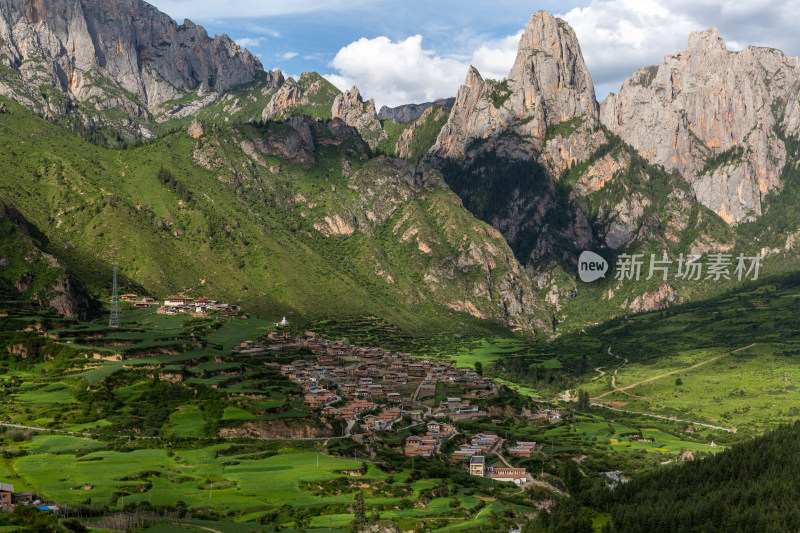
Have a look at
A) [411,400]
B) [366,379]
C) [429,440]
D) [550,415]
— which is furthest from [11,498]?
[550,415]

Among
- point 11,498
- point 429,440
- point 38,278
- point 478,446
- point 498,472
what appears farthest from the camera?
point 38,278

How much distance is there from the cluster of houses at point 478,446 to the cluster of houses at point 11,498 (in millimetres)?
65403

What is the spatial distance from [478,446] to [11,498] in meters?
74.6

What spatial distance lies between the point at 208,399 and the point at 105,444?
2729 centimetres

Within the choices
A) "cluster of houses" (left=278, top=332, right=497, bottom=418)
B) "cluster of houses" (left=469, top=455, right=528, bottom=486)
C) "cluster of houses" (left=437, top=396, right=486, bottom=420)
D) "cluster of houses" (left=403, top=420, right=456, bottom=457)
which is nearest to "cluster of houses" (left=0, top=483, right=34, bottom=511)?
"cluster of houses" (left=403, top=420, right=456, bottom=457)

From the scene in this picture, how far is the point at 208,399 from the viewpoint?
134 metres

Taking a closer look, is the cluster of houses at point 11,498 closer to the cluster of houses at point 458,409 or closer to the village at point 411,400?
the village at point 411,400

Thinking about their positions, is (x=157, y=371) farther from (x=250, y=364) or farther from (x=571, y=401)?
(x=571, y=401)

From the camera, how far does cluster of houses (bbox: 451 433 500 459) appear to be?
410ft

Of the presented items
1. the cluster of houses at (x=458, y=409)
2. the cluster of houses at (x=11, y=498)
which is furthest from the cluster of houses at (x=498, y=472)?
the cluster of houses at (x=11, y=498)

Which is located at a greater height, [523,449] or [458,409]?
[458,409]

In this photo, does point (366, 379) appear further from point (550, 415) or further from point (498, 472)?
point (498, 472)

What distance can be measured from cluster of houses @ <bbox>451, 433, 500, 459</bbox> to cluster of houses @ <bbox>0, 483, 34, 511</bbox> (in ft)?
215

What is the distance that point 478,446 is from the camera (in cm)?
13012
